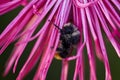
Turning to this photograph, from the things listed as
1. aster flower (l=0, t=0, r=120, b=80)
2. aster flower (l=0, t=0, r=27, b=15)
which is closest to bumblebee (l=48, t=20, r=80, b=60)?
aster flower (l=0, t=0, r=120, b=80)

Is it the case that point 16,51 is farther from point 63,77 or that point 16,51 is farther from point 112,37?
point 112,37

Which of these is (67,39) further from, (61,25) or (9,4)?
(9,4)

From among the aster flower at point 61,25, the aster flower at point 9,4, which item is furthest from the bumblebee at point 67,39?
the aster flower at point 9,4

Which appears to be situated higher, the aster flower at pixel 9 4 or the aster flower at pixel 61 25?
the aster flower at pixel 9 4

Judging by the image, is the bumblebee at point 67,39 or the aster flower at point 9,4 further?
the aster flower at point 9,4

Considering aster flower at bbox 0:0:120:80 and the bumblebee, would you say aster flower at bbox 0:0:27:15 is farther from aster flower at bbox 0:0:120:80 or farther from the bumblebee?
the bumblebee

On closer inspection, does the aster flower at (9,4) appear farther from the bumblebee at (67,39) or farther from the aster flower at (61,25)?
the bumblebee at (67,39)

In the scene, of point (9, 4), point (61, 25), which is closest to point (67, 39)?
point (61, 25)
